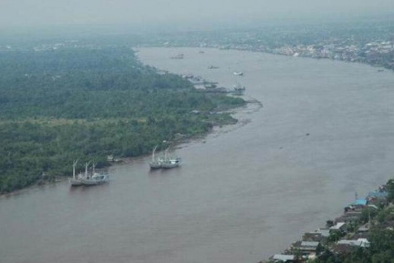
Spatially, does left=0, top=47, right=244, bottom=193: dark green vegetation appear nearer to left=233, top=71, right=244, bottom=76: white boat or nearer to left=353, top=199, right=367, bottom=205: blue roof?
left=233, top=71, right=244, bottom=76: white boat

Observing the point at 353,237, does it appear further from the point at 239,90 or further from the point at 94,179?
the point at 239,90

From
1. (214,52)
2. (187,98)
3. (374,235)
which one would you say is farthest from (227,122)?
(214,52)

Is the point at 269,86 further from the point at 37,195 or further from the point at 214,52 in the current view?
the point at 214,52

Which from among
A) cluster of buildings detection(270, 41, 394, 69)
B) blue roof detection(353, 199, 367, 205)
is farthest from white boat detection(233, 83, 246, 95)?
blue roof detection(353, 199, 367, 205)

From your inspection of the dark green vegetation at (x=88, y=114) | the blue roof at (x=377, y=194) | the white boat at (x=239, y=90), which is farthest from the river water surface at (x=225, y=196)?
the white boat at (x=239, y=90)

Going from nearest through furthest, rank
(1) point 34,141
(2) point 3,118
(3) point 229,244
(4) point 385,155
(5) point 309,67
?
(3) point 229,244 < (4) point 385,155 < (1) point 34,141 < (2) point 3,118 < (5) point 309,67

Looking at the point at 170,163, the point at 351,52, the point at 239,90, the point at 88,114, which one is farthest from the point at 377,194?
the point at 351,52
